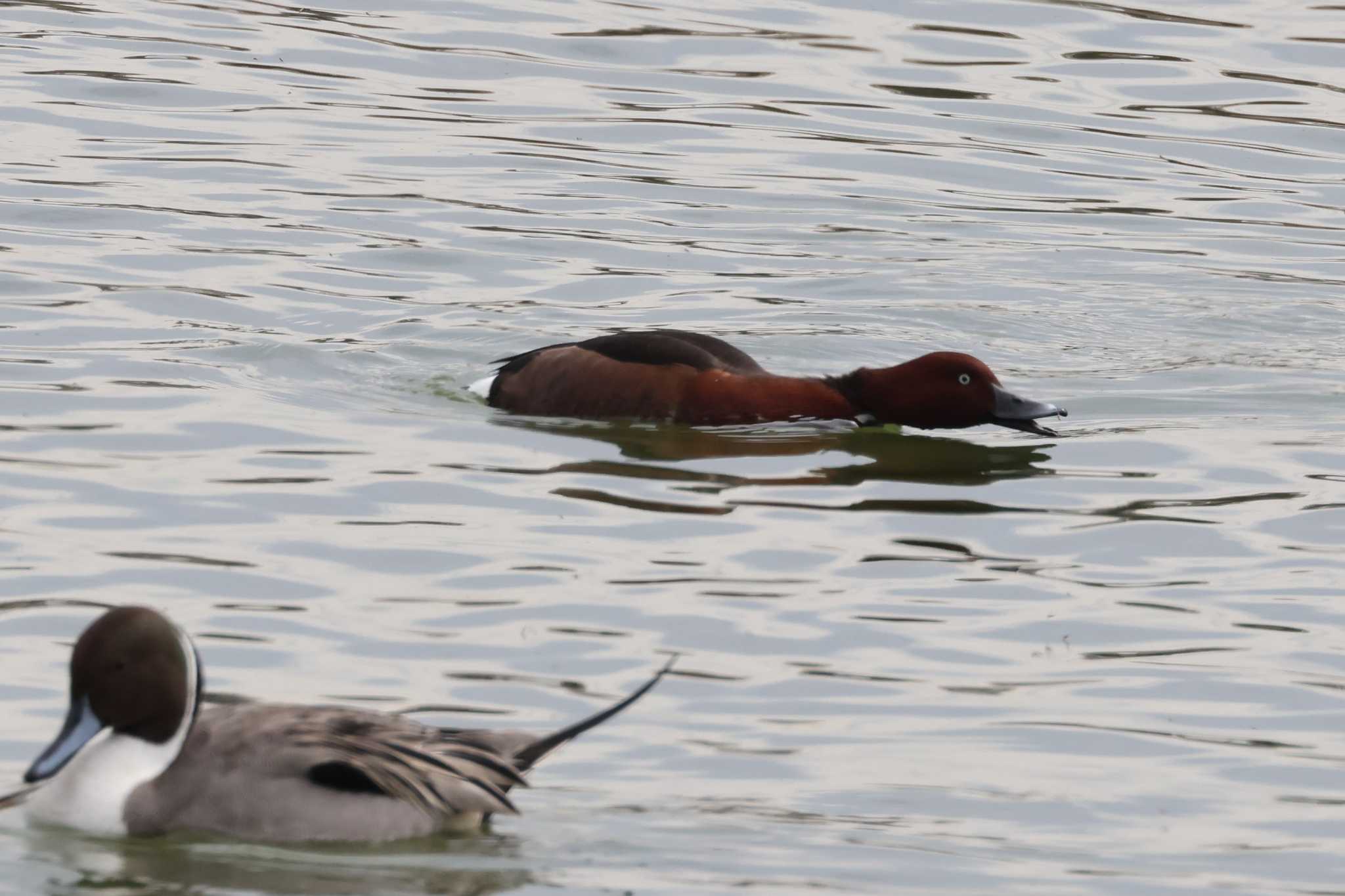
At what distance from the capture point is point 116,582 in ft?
29.4

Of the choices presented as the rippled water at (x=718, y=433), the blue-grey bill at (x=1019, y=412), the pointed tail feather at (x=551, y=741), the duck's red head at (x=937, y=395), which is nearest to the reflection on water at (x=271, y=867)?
the rippled water at (x=718, y=433)

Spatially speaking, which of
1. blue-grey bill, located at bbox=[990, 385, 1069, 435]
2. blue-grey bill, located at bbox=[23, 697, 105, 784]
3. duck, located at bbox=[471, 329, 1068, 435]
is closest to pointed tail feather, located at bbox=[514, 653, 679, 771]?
blue-grey bill, located at bbox=[23, 697, 105, 784]

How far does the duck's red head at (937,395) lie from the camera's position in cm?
1228

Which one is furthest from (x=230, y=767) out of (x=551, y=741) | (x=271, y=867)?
(x=551, y=741)

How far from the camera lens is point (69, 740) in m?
6.93

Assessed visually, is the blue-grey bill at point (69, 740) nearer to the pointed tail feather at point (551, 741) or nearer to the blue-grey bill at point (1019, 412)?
the pointed tail feather at point (551, 741)

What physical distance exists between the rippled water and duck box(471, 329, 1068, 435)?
16 cm

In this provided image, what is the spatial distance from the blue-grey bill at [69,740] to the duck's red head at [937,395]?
238 inches

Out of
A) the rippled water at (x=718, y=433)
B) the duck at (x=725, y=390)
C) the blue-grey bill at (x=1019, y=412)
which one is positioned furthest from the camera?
the duck at (x=725, y=390)

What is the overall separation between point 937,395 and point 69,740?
247 inches

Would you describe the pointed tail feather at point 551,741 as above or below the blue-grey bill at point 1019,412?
above

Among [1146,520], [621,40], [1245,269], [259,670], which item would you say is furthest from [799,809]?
[621,40]

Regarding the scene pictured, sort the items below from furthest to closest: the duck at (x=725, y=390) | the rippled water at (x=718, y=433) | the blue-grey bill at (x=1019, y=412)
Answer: the duck at (x=725, y=390), the blue-grey bill at (x=1019, y=412), the rippled water at (x=718, y=433)

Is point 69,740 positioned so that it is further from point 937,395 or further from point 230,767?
point 937,395
